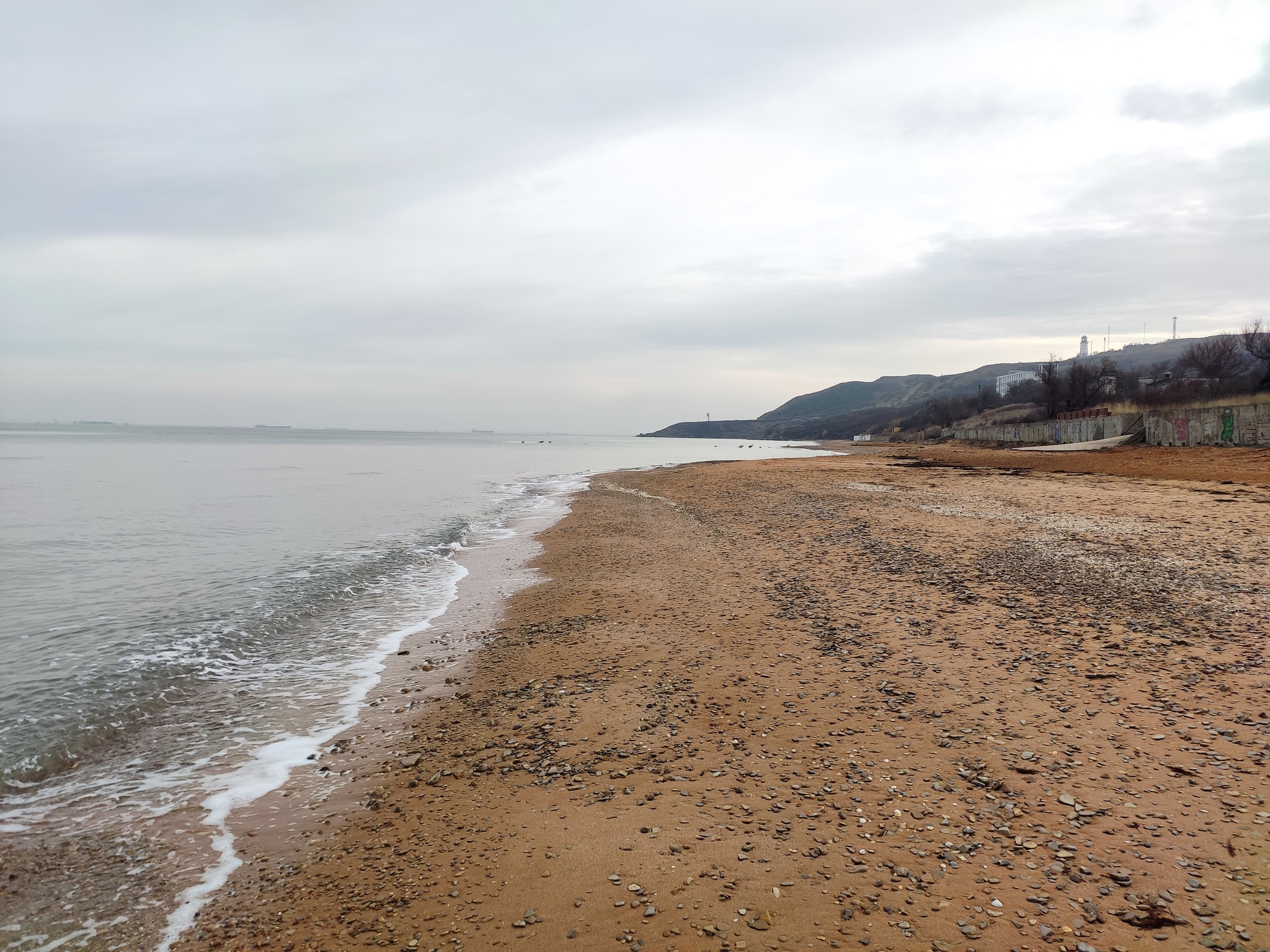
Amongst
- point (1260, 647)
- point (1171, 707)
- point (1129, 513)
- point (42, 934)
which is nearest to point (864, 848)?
point (1171, 707)

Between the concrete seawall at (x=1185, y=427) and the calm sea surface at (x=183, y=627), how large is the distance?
2998 cm

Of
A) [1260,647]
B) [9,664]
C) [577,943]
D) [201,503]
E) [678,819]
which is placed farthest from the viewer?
[201,503]

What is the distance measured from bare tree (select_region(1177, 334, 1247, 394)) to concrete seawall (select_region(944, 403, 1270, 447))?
20587 millimetres

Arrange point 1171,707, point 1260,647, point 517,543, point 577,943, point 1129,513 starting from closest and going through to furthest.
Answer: point 577,943 < point 1171,707 < point 1260,647 < point 1129,513 < point 517,543

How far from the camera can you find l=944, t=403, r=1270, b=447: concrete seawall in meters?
25.6

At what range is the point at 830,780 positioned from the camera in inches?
180

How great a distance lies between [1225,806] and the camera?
3.95 m

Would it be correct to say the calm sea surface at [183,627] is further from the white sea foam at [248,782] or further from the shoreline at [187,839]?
the shoreline at [187,839]

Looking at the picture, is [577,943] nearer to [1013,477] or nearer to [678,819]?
[678,819]

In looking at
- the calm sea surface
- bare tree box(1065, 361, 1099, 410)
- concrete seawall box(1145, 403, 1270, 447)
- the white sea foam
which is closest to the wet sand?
the white sea foam

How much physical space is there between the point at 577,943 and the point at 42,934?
3.06 metres

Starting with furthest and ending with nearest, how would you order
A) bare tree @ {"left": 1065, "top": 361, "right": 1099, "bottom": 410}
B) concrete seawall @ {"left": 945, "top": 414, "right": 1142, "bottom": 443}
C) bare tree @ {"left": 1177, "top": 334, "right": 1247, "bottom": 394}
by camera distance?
bare tree @ {"left": 1065, "top": 361, "right": 1099, "bottom": 410}, bare tree @ {"left": 1177, "top": 334, "right": 1247, "bottom": 394}, concrete seawall @ {"left": 945, "top": 414, "right": 1142, "bottom": 443}

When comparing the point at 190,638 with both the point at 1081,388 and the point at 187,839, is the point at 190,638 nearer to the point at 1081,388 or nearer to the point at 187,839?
the point at 187,839

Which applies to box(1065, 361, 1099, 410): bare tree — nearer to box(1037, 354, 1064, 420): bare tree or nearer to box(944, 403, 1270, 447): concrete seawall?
box(1037, 354, 1064, 420): bare tree
